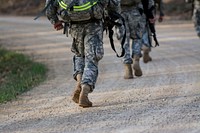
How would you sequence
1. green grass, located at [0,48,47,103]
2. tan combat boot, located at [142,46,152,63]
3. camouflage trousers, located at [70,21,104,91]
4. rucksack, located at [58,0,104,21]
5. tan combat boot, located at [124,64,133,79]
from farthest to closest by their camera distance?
tan combat boot, located at [142,46,152,63] → tan combat boot, located at [124,64,133,79] → green grass, located at [0,48,47,103] → camouflage trousers, located at [70,21,104,91] → rucksack, located at [58,0,104,21]

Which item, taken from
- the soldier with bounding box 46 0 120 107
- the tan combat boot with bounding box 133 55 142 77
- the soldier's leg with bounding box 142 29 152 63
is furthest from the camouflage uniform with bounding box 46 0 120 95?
the soldier's leg with bounding box 142 29 152 63

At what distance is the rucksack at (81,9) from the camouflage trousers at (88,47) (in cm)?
18

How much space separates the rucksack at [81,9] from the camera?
7.12 meters

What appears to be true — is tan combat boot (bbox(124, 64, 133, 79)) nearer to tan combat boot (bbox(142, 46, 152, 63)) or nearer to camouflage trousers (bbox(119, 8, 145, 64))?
camouflage trousers (bbox(119, 8, 145, 64))

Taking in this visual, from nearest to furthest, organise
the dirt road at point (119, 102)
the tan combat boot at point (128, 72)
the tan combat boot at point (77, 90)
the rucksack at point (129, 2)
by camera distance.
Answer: the dirt road at point (119, 102) → the tan combat boot at point (77, 90) → the rucksack at point (129, 2) → the tan combat boot at point (128, 72)

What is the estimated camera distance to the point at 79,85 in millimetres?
7480

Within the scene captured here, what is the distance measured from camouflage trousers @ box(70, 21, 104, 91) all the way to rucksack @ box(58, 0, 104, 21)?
0.58 feet

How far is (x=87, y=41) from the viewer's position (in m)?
7.33

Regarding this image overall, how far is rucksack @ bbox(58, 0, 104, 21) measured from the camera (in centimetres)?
712

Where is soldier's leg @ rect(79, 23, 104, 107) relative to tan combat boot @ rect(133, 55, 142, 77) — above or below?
above

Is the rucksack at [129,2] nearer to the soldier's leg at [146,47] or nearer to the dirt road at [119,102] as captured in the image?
the dirt road at [119,102]

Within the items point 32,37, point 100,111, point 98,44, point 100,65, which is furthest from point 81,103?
point 32,37

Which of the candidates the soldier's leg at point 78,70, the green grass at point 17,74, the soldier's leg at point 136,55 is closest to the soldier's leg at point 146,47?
the soldier's leg at point 136,55

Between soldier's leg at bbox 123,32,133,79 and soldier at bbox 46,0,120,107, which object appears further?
soldier's leg at bbox 123,32,133,79
